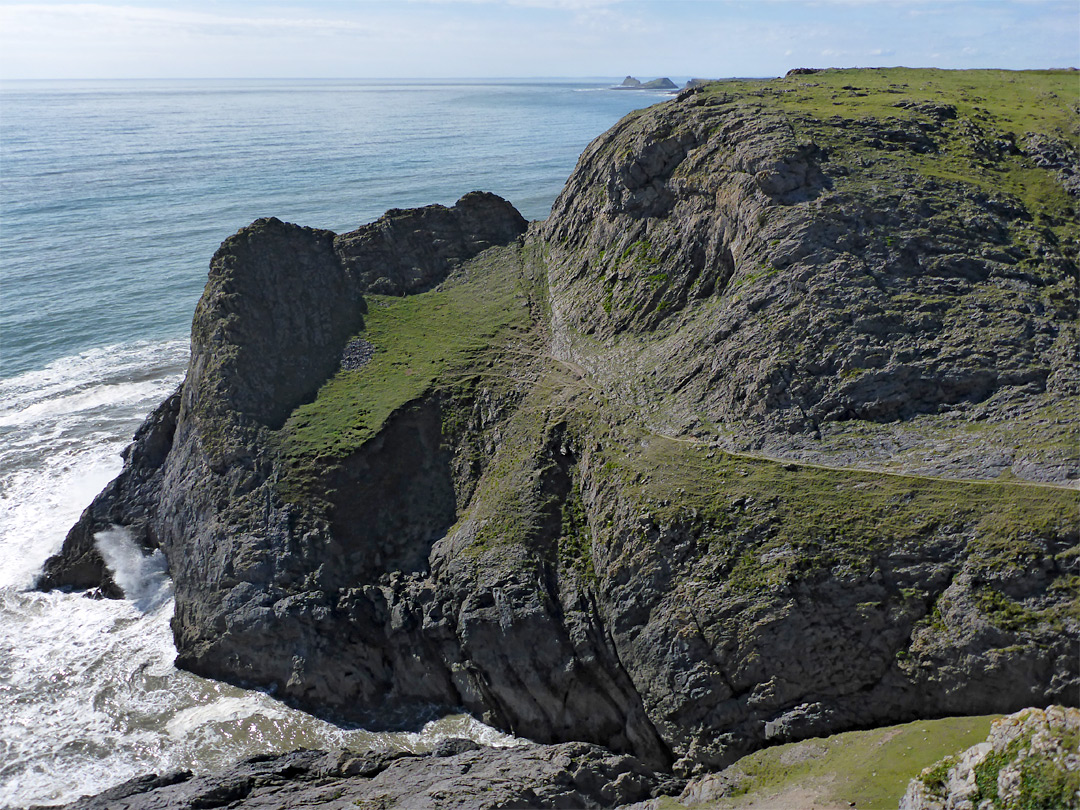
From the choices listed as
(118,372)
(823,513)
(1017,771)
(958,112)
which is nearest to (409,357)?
(823,513)

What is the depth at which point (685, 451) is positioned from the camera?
102 feet

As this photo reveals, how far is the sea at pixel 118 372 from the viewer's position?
29688 millimetres

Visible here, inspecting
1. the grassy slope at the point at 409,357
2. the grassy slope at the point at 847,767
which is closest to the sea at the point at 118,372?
the grassy slope at the point at 847,767

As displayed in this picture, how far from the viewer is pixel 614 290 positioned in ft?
136

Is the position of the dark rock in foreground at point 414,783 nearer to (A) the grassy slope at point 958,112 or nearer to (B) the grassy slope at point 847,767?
(B) the grassy slope at point 847,767

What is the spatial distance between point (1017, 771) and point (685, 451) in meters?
16.5

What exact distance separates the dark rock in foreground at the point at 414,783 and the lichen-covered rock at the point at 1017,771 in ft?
30.6

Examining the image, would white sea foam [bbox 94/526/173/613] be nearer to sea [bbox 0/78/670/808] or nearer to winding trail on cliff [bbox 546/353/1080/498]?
sea [bbox 0/78/670/808]

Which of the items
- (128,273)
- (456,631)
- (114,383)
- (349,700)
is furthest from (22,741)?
(128,273)

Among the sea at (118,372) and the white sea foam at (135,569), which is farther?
the white sea foam at (135,569)

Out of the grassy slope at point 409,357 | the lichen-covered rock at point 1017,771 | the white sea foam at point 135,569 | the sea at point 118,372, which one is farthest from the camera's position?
the grassy slope at point 409,357

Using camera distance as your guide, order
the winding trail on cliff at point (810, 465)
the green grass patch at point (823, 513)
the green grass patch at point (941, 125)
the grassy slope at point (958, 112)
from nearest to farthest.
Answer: the green grass patch at point (823, 513), the winding trail on cliff at point (810, 465), the green grass patch at point (941, 125), the grassy slope at point (958, 112)

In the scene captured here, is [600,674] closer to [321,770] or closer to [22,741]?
[321,770]

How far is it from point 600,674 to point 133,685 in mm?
19576
